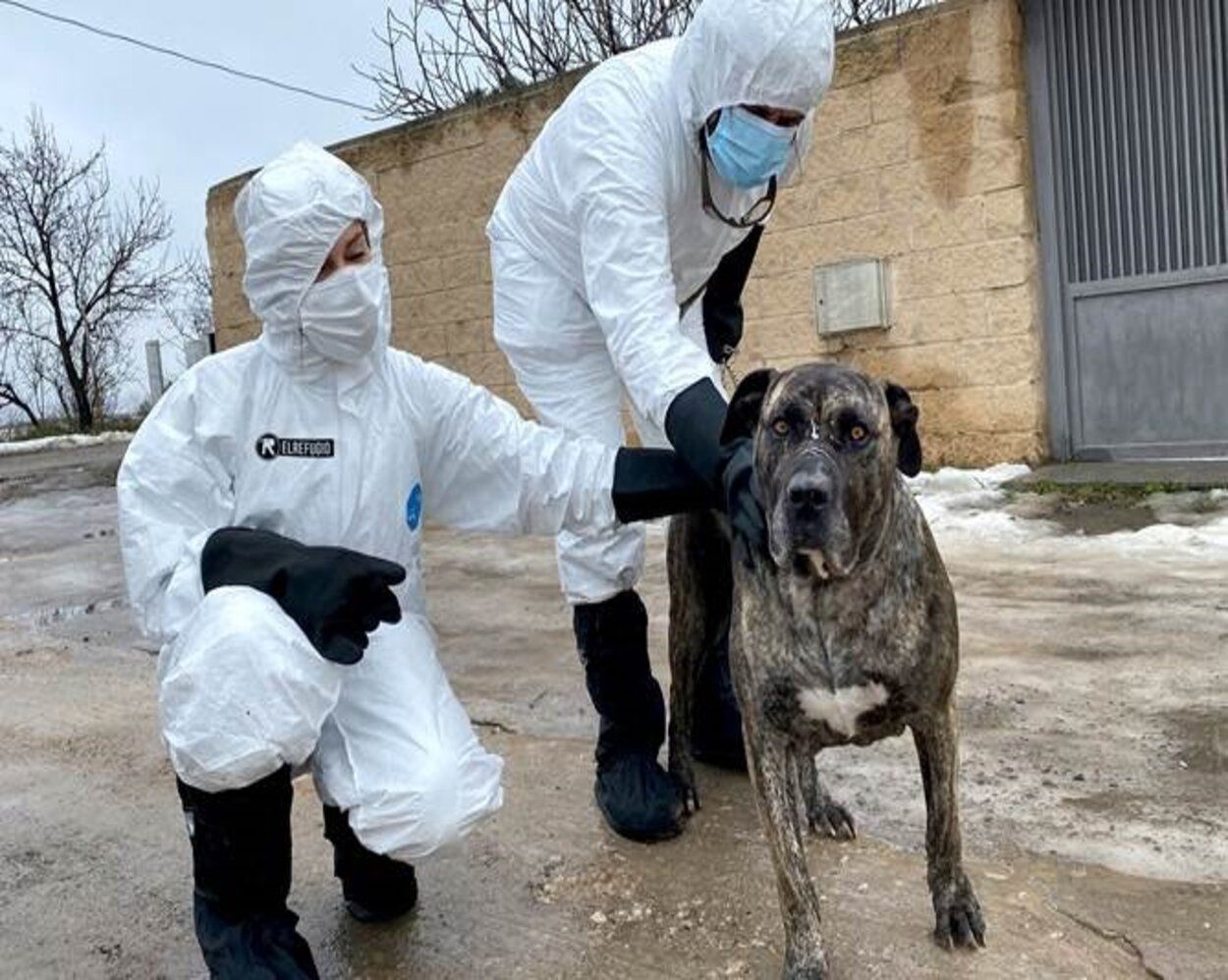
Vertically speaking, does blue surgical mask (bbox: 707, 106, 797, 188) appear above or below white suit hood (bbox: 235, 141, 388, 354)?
above

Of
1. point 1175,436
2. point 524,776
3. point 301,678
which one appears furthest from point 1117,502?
point 301,678

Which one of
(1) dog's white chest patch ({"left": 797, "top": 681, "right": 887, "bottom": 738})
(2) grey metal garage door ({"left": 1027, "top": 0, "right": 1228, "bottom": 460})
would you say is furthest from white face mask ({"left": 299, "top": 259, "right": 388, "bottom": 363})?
(2) grey metal garage door ({"left": 1027, "top": 0, "right": 1228, "bottom": 460})

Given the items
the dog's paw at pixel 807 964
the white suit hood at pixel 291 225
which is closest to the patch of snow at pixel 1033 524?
the dog's paw at pixel 807 964

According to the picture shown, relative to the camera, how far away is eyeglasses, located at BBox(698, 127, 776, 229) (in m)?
2.87

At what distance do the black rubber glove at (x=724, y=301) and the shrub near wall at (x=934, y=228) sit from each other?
4.11m

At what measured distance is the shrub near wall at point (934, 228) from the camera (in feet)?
23.1

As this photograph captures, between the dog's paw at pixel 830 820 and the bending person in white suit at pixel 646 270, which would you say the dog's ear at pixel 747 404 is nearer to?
the bending person in white suit at pixel 646 270

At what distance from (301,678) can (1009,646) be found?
9.07 feet

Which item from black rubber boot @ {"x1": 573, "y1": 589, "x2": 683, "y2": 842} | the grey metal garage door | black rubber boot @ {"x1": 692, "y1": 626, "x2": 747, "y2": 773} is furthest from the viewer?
the grey metal garage door

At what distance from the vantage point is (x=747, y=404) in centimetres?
235

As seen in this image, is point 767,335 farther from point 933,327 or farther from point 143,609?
point 143,609

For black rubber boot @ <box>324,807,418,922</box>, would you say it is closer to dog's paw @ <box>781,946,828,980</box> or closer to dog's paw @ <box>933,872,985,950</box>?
dog's paw @ <box>781,946,828,980</box>

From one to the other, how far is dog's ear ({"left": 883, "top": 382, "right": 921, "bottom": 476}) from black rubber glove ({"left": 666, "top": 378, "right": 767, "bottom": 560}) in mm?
264

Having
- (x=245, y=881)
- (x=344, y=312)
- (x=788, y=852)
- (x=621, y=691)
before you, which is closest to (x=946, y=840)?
(x=788, y=852)
